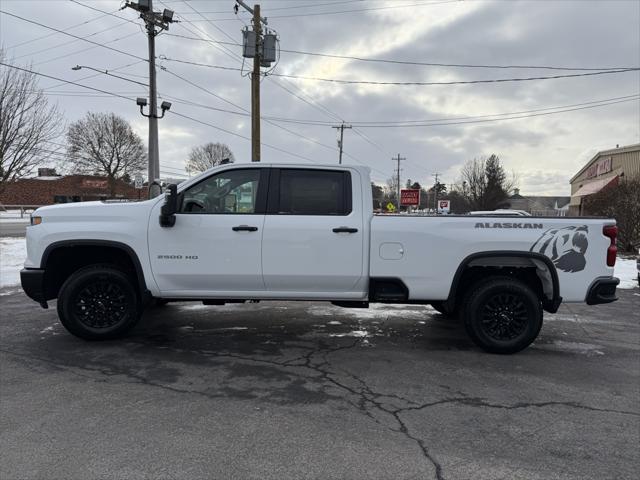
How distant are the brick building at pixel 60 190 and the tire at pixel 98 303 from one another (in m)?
56.1

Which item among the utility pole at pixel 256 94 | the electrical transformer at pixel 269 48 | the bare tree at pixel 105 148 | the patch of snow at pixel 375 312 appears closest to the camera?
the patch of snow at pixel 375 312

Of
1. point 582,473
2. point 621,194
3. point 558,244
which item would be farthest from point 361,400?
point 621,194

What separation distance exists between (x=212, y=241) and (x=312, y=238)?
1089mm

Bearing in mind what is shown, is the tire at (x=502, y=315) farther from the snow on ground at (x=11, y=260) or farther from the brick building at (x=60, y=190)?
the brick building at (x=60, y=190)

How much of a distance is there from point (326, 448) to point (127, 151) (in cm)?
5465

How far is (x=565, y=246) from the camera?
4.99m

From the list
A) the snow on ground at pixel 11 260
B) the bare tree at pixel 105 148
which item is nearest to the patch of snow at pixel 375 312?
the snow on ground at pixel 11 260

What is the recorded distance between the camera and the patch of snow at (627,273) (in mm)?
10883

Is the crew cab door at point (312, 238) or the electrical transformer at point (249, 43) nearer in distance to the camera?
the crew cab door at point (312, 238)

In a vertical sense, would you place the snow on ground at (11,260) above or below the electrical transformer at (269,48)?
below

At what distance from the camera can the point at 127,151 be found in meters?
52.0

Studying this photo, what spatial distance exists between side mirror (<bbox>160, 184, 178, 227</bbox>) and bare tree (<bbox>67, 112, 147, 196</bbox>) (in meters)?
51.3

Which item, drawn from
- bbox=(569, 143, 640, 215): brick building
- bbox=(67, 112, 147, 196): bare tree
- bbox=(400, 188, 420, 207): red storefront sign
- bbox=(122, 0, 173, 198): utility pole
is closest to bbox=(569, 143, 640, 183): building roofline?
bbox=(569, 143, 640, 215): brick building

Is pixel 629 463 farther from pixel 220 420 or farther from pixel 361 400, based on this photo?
pixel 220 420
